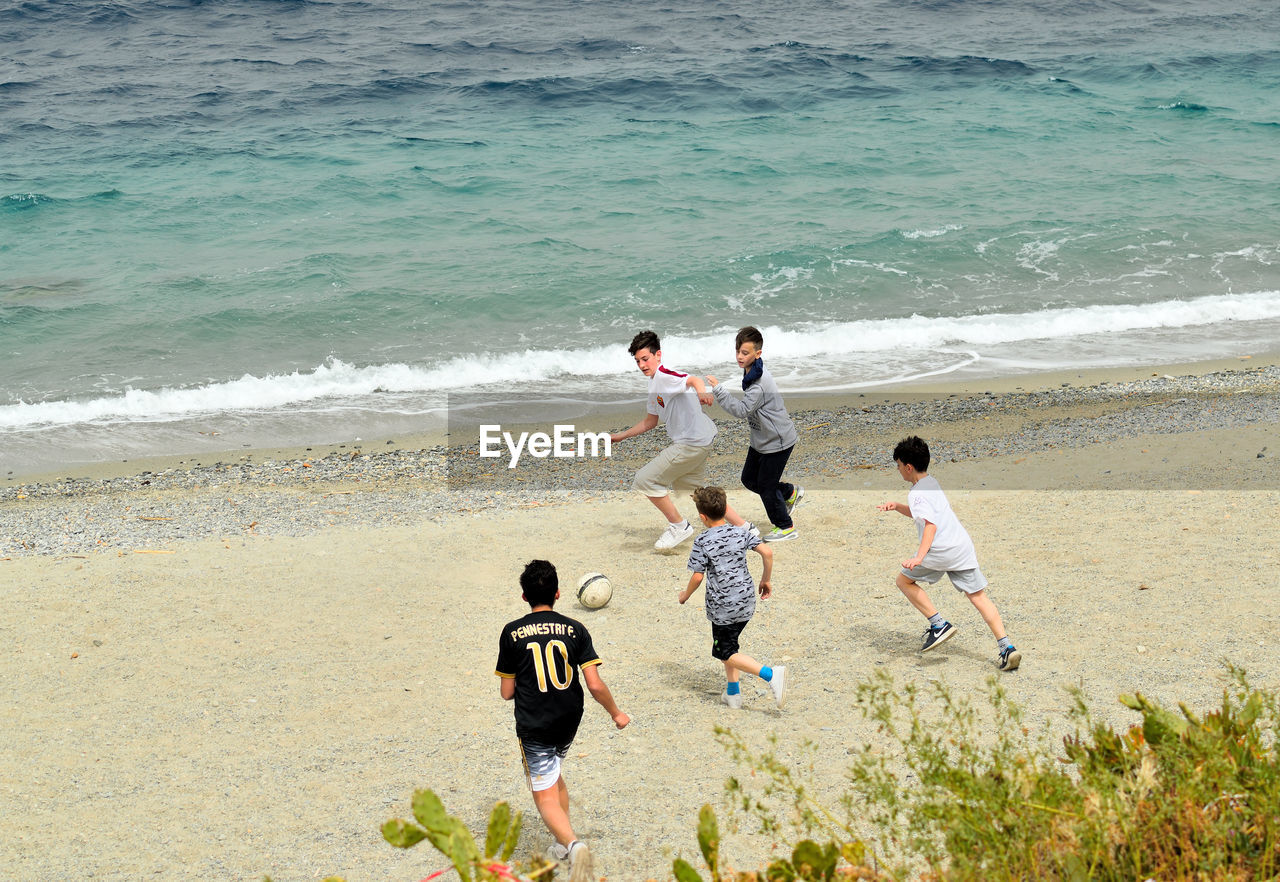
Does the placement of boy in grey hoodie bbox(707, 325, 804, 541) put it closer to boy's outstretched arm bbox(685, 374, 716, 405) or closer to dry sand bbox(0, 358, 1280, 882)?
boy's outstretched arm bbox(685, 374, 716, 405)

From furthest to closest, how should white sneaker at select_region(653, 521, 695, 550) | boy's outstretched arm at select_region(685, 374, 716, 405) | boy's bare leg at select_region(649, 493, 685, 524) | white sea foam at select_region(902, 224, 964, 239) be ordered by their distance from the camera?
white sea foam at select_region(902, 224, 964, 239)
white sneaker at select_region(653, 521, 695, 550)
boy's bare leg at select_region(649, 493, 685, 524)
boy's outstretched arm at select_region(685, 374, 716, 405)

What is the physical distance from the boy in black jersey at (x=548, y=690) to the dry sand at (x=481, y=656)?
472mm

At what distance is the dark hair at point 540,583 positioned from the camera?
17.3 ft

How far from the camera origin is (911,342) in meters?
17.3

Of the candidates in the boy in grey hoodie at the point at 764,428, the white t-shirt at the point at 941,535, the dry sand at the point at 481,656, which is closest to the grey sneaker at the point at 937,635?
the dry sand at the point at 481,656

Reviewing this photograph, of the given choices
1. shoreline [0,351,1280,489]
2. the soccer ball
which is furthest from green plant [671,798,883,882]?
shoreline [0,351,1280,489]

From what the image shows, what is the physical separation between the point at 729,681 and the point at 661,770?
0.84 meters

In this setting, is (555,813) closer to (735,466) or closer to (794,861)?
(794,861)

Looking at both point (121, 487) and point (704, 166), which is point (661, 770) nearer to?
point (121, 487)

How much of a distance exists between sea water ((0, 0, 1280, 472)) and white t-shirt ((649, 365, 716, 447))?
6.36 metres

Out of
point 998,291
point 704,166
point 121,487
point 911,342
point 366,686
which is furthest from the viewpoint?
point 704,166

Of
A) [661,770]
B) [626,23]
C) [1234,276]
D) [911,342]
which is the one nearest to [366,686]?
[661,770]

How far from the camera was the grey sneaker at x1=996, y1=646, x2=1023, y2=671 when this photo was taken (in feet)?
22.2

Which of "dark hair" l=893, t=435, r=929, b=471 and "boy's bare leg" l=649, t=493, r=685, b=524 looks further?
"boy's bare leg" l=649, t=493, r=685, b=524
